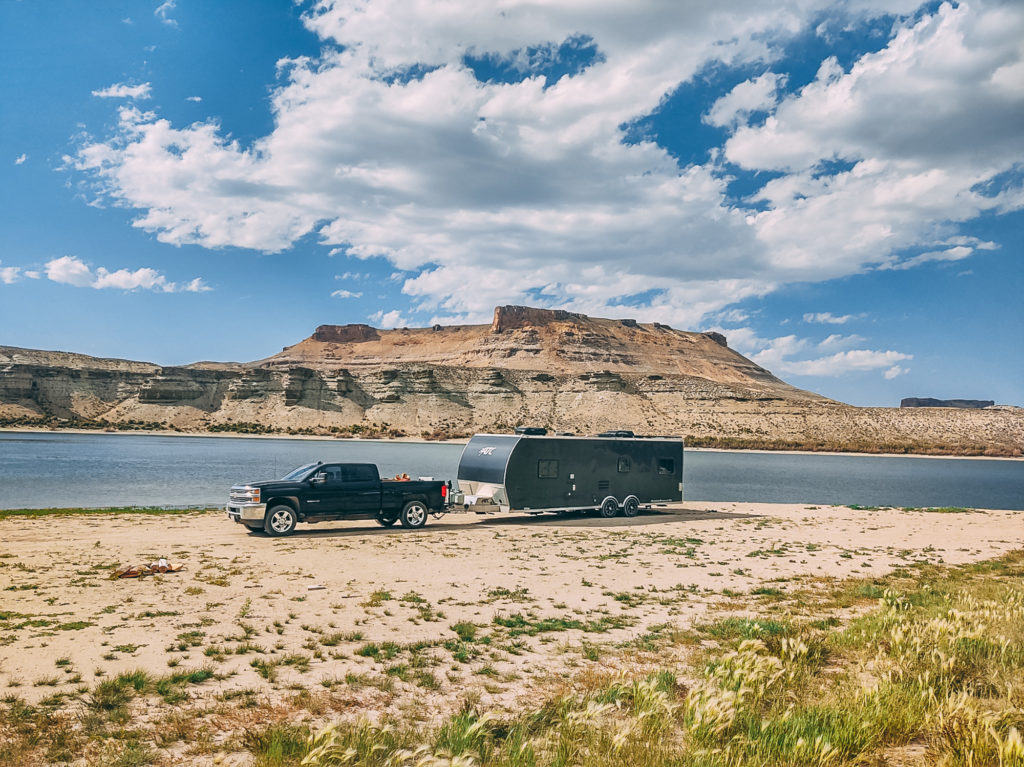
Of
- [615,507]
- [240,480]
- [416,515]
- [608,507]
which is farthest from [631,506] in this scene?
[240,480]

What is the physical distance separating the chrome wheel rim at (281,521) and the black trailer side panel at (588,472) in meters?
7.12

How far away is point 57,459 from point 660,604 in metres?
55.6

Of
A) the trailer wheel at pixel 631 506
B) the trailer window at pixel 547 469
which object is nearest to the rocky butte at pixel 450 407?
the trailer wheel at pixel 631 506

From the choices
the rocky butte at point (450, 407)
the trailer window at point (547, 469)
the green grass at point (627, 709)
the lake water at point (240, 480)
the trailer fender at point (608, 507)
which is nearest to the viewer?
the green grass at point (627, 709)

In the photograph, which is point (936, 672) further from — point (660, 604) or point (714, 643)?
point (660, 604)

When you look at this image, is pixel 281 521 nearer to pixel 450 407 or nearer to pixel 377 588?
pixel 377 588

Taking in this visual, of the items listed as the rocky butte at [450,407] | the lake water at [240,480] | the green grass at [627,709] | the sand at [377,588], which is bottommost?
the lake water at [240,480]

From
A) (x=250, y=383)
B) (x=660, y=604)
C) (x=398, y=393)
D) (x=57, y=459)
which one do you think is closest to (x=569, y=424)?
(x=398, y=393)

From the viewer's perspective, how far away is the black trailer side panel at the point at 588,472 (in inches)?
936

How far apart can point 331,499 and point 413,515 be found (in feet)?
9.78

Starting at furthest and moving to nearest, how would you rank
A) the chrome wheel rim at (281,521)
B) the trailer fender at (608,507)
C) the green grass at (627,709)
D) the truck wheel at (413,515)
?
the trailer fender at (608,507)
the truck wheel at (413,515)
the chrome wheel rim at (281,521)
the green grass at (627,709)

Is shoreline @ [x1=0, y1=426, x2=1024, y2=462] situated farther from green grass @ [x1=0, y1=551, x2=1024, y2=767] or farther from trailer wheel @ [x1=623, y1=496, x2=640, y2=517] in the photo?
green grass @ [x1=0, y1=551, x2=1024, y2=767]

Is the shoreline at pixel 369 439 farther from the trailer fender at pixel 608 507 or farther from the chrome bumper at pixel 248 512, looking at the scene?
the chrome bumper at pixel 248 512

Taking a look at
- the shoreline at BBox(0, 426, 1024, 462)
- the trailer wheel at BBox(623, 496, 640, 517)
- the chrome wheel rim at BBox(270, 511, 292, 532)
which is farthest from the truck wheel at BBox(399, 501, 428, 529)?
the shoreline at BBox(0, 426, 1024, 462)
